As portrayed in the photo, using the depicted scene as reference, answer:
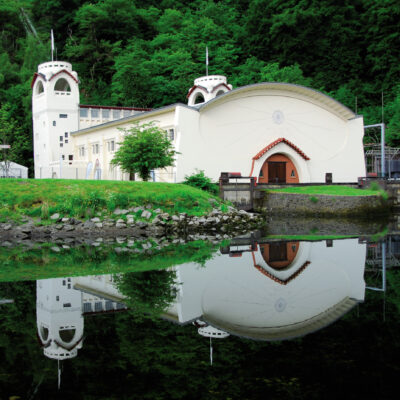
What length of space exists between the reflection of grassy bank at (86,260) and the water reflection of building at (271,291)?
3.65ft

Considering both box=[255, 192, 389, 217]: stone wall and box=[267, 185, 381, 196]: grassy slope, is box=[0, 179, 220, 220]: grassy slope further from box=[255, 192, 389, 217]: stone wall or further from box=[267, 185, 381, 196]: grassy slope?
box=[267, 185, 381, 196]: grassy slope

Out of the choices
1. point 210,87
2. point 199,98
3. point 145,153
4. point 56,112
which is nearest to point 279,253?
point 145,153

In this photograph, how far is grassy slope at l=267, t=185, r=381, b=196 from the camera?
1166 inches

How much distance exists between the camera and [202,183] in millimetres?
29531

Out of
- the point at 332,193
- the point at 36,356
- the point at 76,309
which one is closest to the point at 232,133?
the point at 332,193

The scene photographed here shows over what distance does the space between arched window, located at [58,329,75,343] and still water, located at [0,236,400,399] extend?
0.04 meters

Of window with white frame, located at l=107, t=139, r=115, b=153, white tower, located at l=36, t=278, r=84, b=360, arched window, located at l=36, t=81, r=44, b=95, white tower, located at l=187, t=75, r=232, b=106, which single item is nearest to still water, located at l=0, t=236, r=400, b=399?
white tower, located at l=36, t=278, r=84, b=360

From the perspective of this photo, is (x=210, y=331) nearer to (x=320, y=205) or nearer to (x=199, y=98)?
(x=320, y=205)

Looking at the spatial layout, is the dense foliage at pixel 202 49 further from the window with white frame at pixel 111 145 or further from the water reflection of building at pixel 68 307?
the water reflection of building at pixel 68 307

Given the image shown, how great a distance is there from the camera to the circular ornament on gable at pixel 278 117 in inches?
1372

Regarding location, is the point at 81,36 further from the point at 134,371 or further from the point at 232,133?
the point at 134,371

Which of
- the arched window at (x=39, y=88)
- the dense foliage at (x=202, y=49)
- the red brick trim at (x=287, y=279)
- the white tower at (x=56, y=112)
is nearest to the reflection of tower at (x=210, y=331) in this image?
the red brick trim at (x=287, y=279)

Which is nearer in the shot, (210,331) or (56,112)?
(210,331)

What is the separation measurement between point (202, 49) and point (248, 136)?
29733 mm
